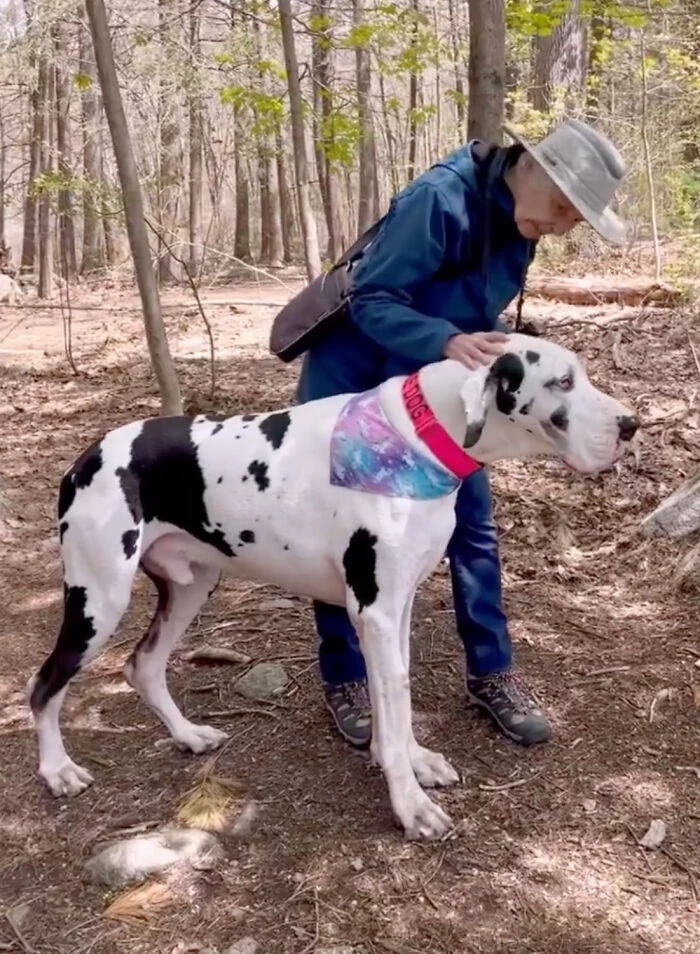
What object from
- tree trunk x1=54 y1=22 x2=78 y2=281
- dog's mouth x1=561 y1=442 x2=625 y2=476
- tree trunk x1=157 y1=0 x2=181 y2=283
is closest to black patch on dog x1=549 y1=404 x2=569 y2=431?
dog's mouth x1=561 y1=442 x2=625 y2=476

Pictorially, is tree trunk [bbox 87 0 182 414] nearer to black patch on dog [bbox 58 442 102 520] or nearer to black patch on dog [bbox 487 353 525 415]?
black patch on dog [bbox 58 442 102 520]

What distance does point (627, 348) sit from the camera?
7875 mm

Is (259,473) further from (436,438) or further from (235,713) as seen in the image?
(235,713)

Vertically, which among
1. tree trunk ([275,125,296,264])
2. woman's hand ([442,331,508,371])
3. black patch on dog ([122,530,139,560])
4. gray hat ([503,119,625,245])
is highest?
gray hat ([503,119,625,245])

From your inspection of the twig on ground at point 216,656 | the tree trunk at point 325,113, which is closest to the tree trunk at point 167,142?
the tree trunk at point 325,113

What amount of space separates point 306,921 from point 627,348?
604 centimetres

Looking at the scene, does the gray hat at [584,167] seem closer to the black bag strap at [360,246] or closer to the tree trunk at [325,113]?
the black bag strap at [360,246]

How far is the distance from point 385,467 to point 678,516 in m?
2.56

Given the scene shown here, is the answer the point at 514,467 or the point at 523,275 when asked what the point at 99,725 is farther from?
the point at 514,467

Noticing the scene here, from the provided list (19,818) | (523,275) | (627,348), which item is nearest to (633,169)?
(627,348)

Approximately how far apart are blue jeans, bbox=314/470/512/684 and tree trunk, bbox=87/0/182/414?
355 centimetres

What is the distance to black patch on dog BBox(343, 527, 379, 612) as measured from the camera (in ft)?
10.0

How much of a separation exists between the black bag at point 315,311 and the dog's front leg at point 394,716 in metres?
0.98

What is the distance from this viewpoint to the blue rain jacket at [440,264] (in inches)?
Answer: 122
